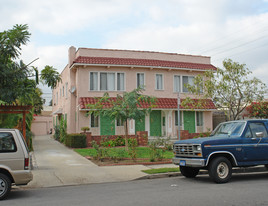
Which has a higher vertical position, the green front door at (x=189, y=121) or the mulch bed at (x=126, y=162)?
the green front door at (x=189, y=121)

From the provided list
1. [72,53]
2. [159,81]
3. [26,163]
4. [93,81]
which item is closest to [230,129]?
[26,163]

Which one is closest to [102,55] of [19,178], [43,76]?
[43,76]

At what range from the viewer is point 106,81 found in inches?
912

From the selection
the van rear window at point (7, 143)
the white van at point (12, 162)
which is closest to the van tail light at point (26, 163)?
the white van at point (12, 162)

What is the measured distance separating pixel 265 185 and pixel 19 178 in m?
6.86

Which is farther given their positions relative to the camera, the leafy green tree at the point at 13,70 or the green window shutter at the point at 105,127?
the green window shutter at the point at 105,127

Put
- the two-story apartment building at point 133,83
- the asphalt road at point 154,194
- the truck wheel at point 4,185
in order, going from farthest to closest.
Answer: the two-story apartment building at point 133,83 < the truck wheel at point 4,185 < the asphalt road at point 154,194

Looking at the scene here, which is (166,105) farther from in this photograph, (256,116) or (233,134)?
(233,134)

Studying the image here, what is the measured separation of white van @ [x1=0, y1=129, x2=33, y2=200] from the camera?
25.7 ft

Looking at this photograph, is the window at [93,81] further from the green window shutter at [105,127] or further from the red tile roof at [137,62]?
the green window shutter at [105,127]

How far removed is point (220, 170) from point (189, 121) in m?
15.6

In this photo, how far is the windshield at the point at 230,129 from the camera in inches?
407

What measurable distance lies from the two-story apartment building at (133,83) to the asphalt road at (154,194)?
40.0 ft

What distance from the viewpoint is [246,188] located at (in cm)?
873
